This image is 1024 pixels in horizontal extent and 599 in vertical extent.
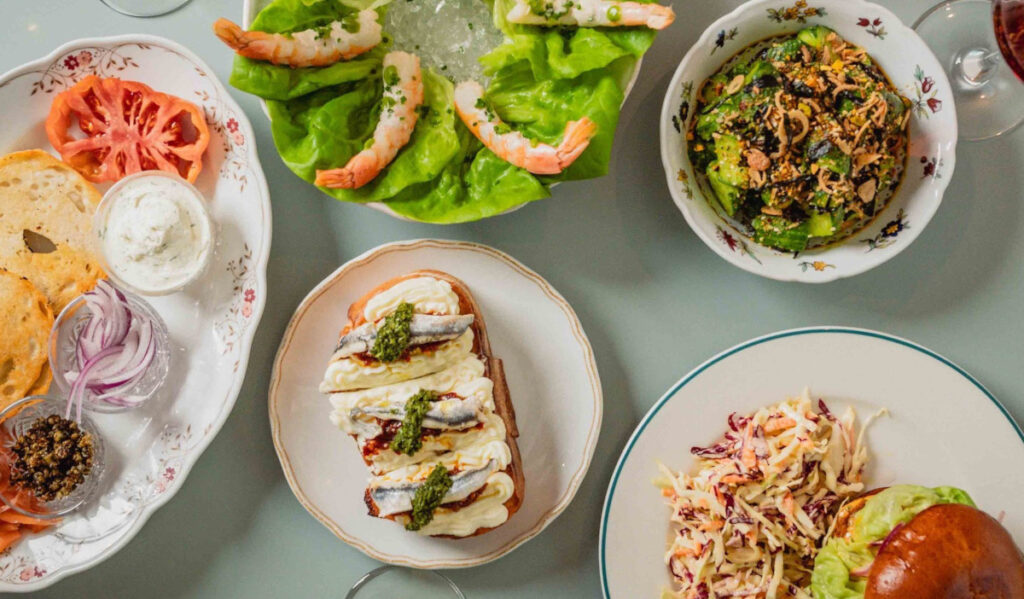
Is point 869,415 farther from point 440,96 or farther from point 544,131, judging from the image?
point 440,96

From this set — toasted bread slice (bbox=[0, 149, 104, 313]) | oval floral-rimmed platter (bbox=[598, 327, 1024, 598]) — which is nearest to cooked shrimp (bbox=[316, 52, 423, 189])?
toasted bread slice (bbox=[0, 149, 104, 313])

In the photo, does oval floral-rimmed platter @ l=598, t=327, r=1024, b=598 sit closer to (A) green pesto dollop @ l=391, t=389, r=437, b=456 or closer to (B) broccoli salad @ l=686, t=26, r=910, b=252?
(B) broccoli salad @ l=686, t=26, r=910, b=252

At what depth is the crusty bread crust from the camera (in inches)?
97.3

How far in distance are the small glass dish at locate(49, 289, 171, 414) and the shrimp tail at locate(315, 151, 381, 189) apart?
0.69 metres

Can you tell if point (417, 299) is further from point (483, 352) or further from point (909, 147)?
point (909, 147)

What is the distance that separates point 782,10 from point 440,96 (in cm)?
102

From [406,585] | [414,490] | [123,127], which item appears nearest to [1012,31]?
[414,490]

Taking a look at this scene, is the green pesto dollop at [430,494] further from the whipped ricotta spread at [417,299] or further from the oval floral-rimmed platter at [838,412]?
the oval floral-rimmed platter at [838,412]

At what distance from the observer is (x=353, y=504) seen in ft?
8.54

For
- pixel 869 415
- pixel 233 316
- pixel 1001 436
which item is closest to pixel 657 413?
pixel 869 415

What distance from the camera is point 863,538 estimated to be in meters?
2.42

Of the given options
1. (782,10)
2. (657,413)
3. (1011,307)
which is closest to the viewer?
(782,10)

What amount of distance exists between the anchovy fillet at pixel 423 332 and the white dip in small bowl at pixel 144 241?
1.66 feet

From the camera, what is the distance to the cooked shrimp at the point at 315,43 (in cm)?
220
